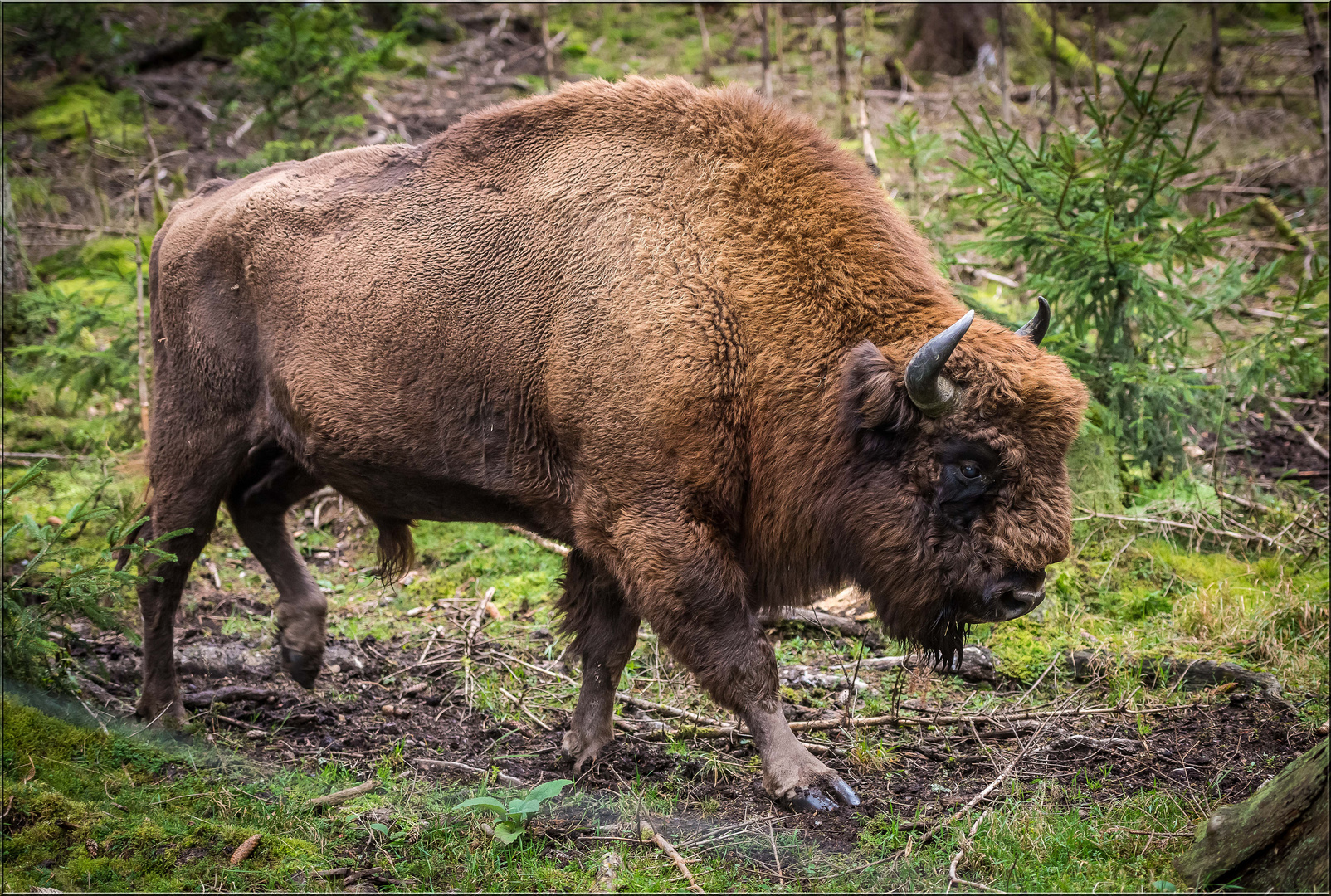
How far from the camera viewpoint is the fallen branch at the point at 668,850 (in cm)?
313

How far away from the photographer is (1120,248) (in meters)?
5.46

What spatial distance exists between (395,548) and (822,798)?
103 inches

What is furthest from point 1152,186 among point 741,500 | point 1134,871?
point 1134,871

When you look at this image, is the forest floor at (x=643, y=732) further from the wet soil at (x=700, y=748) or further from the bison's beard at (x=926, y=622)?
the bison's beard at (x=926, y=622)

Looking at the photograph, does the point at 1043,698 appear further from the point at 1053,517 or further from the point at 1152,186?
the point at 1152,186

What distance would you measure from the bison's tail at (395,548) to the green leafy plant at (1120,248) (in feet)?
13.0

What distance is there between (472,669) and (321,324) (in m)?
2.12

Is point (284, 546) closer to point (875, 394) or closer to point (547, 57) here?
point (875, 394)

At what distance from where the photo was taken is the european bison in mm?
3518

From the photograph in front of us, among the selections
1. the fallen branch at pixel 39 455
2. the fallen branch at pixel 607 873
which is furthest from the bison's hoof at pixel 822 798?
the fallen branch at pixel 39 455

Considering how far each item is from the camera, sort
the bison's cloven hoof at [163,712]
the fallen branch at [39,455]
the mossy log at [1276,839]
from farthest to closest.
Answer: the fallen branch at [39,455] → the bison's cloven hoof at [163,712] → the mossy log at [1276,839]

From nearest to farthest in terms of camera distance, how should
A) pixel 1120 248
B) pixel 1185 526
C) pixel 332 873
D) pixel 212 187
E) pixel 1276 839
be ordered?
pixel 1276 839 → pixel 332 873 → pixel 212 187 → pixel 1120 248 → pixel 1185 526

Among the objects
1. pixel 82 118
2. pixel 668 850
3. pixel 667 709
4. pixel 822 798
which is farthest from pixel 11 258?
pixel 822 798

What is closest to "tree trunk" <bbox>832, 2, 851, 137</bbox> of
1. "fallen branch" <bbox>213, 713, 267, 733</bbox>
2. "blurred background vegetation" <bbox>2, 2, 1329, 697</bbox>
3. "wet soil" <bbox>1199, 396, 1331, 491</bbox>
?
"blurred background vegetation" <bbox>2, 2, 1329, 697</bbox>
